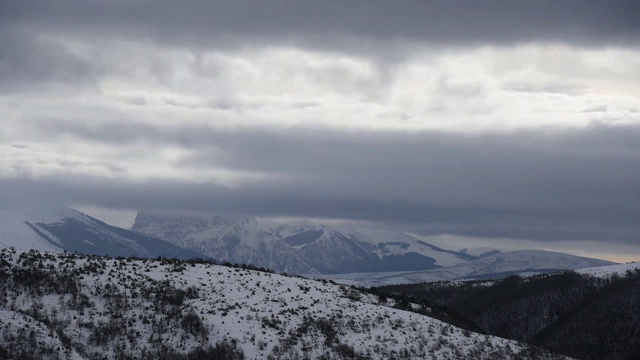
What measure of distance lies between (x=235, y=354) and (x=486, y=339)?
27.0 meters

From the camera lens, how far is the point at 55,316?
192 feet

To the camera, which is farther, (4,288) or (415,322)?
(415,322)

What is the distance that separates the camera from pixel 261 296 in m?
72.5

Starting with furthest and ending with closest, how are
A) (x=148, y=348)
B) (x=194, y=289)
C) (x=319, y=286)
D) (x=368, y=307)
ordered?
1. (x=319, y=286)
2. (x=368, y=307)
3. (x=194, y=289)
4. (x=148, y=348)

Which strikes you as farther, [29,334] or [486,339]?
[486,339]

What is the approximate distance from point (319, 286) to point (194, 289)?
58.3ft

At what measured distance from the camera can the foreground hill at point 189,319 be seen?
57.3 metres

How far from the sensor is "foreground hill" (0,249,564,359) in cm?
5734

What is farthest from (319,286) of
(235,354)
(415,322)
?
(235,354)

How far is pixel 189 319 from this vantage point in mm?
62219

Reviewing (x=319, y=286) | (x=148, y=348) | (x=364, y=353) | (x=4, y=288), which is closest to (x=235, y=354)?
(x=148, y=348)

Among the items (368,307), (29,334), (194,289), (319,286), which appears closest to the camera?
(29,334)

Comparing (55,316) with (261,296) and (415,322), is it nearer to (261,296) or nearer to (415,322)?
(261,296)

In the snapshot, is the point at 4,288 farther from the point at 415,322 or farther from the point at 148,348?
the point at 415,322
